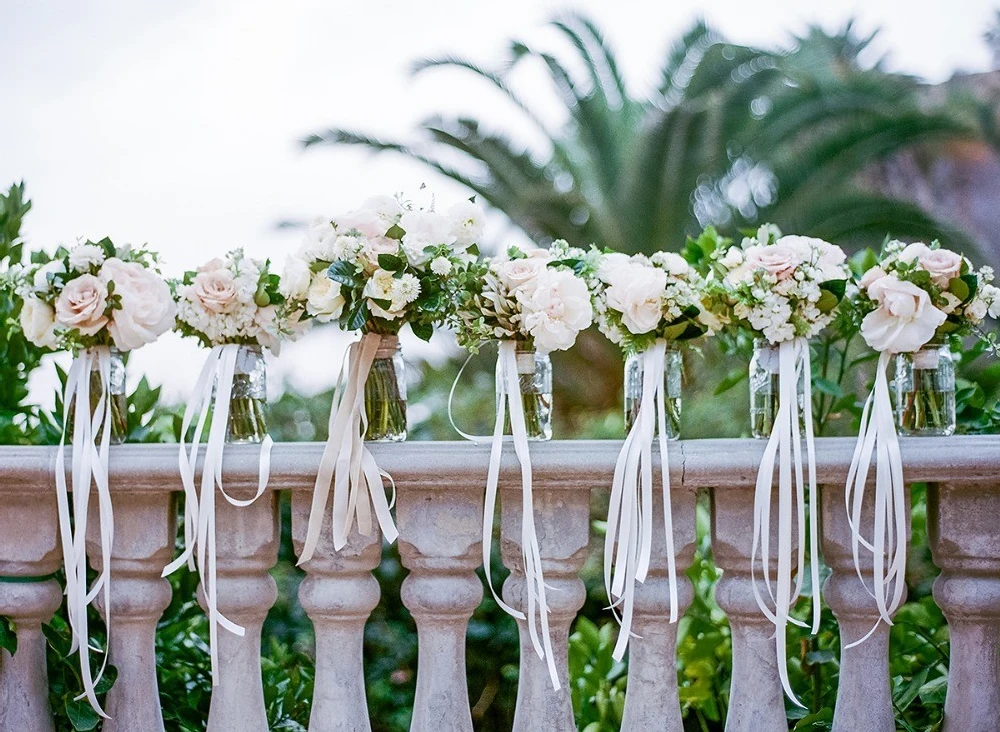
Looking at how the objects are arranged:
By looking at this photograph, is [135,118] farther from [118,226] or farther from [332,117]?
[332,117]

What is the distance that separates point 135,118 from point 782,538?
4521 mm

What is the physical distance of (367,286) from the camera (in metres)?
1.58

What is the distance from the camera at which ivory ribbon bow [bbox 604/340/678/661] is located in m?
1.54

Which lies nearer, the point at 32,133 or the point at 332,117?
the point at 32,133

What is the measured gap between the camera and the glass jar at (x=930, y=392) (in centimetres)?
175

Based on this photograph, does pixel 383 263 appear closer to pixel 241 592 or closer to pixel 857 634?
pixel 241 592

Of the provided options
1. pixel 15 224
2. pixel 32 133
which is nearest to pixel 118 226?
pixel 32 133

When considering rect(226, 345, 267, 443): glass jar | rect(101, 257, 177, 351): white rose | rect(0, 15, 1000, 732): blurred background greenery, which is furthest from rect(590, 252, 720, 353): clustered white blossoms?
rect(0, 15, 1000, 732): blurred background greenery

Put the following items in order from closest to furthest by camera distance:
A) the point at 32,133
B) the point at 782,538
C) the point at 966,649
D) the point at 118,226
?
the point at 782,538 < the point at 966,649 < the point at 32,133 < the point at 118,226

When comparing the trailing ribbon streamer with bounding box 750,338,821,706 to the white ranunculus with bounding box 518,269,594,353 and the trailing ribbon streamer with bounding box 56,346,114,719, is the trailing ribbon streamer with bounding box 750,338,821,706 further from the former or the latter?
the trailing ribbon streamer with bounding box 56,346,114,719

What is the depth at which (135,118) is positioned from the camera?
5.04 m

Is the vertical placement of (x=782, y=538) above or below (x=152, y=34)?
below

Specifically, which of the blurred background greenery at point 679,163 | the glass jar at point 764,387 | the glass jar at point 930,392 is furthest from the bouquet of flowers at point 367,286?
the blurred background greenery at point 679,163

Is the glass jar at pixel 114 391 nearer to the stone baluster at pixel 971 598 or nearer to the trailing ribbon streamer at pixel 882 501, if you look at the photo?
the trailing ribbon streamer at pixel 882 501
